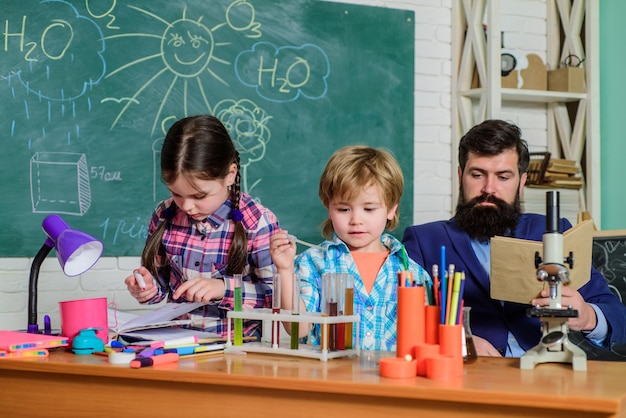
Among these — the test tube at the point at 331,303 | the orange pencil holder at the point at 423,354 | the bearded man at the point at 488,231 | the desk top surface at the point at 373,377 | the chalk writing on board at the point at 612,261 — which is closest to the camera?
the desk top surface at the point at 373,377

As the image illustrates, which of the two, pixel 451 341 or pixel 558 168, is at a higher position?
pixel 558 168

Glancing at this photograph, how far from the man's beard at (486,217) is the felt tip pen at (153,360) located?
1246 mm

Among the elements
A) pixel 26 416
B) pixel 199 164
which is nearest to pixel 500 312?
pixel 199 164

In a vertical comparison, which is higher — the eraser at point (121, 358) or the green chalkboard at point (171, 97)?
the green chalkboard at point (171, 97)

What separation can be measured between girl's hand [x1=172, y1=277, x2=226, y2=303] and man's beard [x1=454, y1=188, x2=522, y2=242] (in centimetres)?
95

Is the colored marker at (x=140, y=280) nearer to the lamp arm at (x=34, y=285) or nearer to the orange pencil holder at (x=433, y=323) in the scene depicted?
the lamp arm at (x=34, y=285)

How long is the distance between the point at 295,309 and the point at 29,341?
59cm

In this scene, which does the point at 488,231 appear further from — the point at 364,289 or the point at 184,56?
the point at 184,56

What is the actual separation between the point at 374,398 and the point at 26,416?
2.54 feet

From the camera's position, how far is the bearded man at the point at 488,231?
2426 millimetres

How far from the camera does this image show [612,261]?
2.99 meters

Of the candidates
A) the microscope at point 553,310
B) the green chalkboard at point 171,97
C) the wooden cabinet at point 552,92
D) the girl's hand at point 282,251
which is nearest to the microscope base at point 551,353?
the microscope at point 553,310

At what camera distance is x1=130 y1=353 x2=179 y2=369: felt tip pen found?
158cm

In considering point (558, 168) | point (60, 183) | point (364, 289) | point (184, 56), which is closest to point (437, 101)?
point (558, 168)
